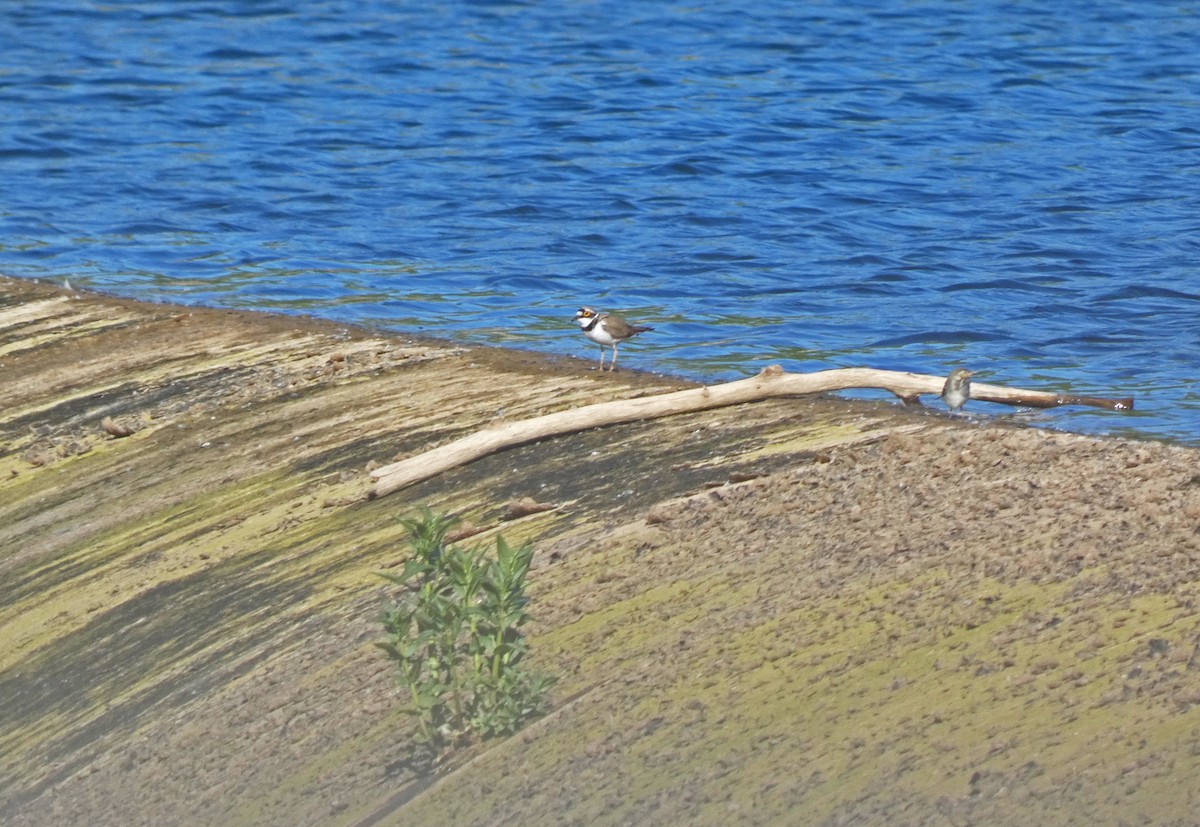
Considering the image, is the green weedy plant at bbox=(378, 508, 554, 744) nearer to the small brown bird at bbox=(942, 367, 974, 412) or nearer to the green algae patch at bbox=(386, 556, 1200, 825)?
the green algae patch at bbox=(386, 556, 1200, 825)

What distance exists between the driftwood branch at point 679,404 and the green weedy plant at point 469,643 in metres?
1.77

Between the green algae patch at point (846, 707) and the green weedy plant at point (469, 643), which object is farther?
the green weedy plant at point (469, 643)

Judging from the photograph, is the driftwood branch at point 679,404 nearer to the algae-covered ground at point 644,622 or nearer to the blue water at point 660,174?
the algae-covered ground at point 644,622

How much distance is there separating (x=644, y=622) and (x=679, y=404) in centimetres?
202

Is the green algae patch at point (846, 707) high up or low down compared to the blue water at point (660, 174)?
down

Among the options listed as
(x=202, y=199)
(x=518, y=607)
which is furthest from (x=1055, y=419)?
(x=202, y=199)

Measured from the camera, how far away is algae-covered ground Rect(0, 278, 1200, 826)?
5453 mm

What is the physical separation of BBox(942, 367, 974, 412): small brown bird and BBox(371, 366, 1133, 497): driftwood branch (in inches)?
5.9

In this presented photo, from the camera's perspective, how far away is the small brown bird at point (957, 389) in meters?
8.20

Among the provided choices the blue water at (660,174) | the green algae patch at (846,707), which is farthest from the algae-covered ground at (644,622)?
the blue water at (660,174)

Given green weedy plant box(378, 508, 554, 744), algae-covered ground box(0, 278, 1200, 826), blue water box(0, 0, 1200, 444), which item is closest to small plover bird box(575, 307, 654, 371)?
blue water box(0, 0, 1200, 444)

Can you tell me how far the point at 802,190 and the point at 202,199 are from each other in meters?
5.36

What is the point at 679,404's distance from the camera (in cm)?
819

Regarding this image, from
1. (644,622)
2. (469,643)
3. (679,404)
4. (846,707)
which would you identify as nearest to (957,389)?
(679,404)
